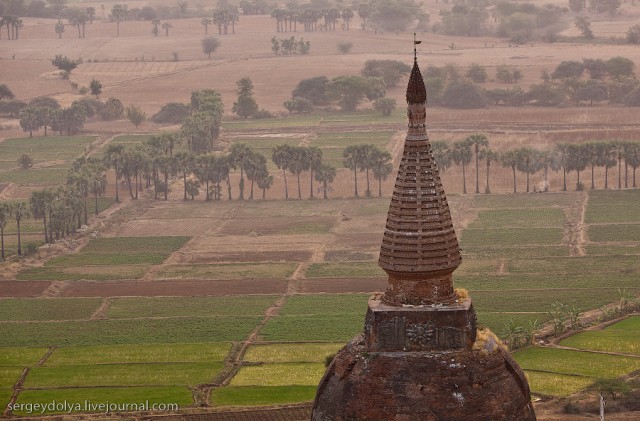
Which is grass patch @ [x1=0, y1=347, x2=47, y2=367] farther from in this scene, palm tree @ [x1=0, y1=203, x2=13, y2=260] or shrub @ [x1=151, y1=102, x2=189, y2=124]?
shrub @ [x1=151, y1=102, x2=189, y2=124]

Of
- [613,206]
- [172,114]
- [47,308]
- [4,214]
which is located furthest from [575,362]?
[172,114]

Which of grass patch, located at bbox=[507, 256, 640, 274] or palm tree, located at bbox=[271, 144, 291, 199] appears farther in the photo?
palm tree, located at bbox=[271, 144, 291, 199]

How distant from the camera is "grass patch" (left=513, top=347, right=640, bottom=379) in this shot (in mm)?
72812

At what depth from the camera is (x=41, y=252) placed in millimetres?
115312

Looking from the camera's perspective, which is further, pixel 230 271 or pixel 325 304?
pixel 230 271

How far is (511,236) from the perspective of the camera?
115 meters

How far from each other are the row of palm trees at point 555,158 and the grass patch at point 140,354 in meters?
58.3

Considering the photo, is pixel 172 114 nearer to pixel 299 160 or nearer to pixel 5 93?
pixel 5 93

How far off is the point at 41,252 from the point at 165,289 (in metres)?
18.3

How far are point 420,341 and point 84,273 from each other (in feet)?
254

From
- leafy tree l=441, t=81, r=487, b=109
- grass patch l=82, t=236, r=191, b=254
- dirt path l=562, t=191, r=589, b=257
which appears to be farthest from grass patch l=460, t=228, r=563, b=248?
leafy tree l=441, t=81, r=487, b=109

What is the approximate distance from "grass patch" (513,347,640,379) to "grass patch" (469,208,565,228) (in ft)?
139

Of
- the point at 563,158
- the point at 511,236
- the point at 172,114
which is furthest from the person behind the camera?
the point at 172,114

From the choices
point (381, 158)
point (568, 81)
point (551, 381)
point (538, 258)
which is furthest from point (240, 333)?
point (568, 81)
